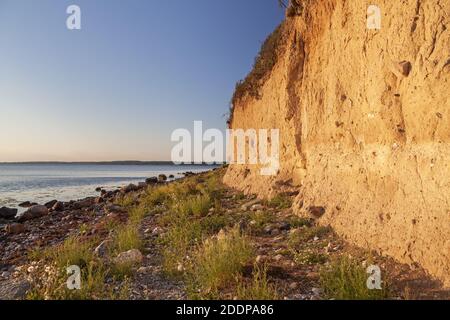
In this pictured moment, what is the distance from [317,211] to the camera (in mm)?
7832

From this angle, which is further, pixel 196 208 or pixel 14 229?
pixel 14 229

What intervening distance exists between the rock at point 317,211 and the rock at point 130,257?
3.94 metres

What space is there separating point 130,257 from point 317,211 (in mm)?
4206

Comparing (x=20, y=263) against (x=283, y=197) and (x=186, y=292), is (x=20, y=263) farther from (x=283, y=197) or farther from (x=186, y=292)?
(x=283, y=197)

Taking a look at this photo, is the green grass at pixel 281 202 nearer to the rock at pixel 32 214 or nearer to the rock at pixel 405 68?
the rock at pixel 405 68

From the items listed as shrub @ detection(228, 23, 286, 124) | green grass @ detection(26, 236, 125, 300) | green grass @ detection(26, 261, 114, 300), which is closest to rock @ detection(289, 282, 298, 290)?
green grass @ detection(26, 236, 125, 300)

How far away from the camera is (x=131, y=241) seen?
7.14 meters

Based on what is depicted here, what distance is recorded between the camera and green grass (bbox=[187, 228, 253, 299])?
4.61 metres

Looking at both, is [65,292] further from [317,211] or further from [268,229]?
[317,211]

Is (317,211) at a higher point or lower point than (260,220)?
higher

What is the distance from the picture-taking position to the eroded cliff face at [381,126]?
4621 millimetres

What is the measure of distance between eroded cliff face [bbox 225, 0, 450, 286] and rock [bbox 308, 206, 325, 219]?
0.09 metres

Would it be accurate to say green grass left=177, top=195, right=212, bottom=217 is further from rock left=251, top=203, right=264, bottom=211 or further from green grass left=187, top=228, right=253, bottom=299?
green grass left=187, top=228, right=253, bottom=299

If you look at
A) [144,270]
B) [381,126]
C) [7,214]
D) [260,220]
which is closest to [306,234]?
[260,220]
